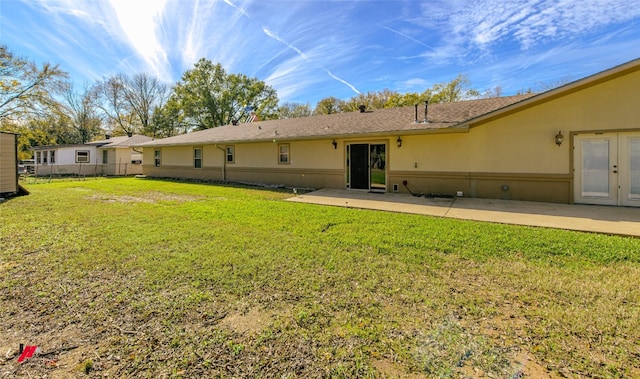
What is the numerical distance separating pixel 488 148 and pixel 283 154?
347 inches

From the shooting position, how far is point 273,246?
477 cm

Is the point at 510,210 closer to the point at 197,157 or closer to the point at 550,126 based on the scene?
the point at 550,126

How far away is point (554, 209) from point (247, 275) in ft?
26.7

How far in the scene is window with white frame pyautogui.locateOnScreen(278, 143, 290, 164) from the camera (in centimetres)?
1406

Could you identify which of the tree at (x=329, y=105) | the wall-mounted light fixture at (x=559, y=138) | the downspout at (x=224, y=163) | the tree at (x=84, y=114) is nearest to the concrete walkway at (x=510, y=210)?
the wall-mounted light fixture at (x=559, y=138)

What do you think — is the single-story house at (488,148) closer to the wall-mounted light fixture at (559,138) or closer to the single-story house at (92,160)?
the wall-mounted light fixture at (559,138)

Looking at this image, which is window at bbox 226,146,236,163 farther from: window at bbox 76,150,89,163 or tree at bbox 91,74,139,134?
tree at bbox 91,74,139,134

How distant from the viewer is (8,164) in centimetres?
1083

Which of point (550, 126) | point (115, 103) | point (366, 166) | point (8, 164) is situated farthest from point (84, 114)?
point (550, 126)

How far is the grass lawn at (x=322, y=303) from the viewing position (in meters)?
2.16

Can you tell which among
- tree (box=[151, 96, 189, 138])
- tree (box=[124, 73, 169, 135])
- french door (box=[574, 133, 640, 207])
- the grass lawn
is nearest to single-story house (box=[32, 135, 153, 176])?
tree (box=[151, 96, 189, 138])

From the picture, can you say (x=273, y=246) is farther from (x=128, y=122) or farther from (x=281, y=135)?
(x=128, y=122)

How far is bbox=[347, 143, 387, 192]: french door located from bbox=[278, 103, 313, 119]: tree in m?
27.7

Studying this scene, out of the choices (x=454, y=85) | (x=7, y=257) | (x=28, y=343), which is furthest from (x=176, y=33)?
(x=454, y=85)
